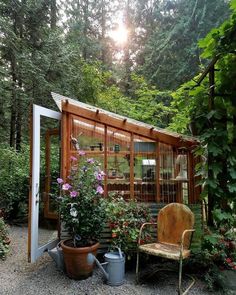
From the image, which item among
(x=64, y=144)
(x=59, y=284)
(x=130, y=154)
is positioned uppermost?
(x=64, y=144)

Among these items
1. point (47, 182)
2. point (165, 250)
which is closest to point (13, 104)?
point (47, 182)

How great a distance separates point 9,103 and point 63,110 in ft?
11.8

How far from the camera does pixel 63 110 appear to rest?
4020 mm

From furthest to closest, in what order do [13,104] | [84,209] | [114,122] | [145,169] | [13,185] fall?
[13,104]
[13,185]
[145,169]
[114,122]
[84,209]

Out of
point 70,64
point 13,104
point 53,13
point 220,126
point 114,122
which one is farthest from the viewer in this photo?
point 53,13

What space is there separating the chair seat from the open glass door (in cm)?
130

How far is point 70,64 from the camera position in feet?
26.1

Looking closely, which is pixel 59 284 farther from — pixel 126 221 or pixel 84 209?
pixel 126 221

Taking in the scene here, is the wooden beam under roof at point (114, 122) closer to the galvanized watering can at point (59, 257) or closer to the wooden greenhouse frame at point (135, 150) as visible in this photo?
the wooden greenhouse frame at point (135, 150)

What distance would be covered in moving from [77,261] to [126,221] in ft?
2.53

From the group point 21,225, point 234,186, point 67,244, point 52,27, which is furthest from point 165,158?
point 52,27

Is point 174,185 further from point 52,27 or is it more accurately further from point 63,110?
point 52,27

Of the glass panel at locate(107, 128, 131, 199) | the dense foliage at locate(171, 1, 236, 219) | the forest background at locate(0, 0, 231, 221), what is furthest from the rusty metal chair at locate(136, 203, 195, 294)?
the forest background at locate(0, 0, 231, 221)

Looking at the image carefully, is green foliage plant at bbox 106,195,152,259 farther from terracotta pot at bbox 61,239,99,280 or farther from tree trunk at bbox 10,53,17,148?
tree trunk at bbox 10,53,17,148
